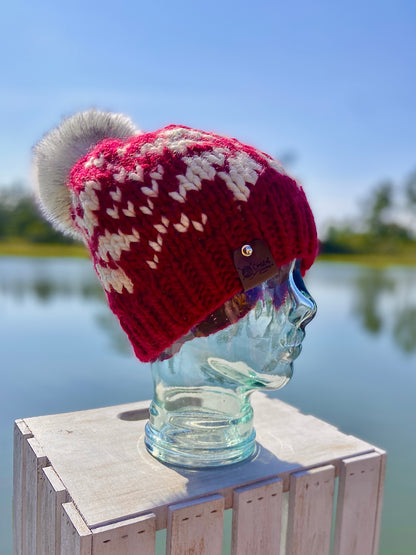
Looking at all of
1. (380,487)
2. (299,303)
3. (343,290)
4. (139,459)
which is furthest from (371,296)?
(139,459)

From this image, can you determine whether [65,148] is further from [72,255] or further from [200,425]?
[72,255]

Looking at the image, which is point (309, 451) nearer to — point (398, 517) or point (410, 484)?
point (398, 517)

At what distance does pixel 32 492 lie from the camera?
0.94 meters

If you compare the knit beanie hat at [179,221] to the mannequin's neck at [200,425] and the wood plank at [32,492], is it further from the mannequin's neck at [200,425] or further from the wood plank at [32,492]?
the wood plank at [32,492]

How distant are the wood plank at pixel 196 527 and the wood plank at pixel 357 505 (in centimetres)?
29

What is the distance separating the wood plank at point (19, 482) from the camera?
995 mm

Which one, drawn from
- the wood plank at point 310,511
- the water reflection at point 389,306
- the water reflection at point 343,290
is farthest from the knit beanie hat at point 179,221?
the water reflection at point 389,306

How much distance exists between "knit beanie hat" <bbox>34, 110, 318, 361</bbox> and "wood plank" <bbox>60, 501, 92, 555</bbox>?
0.29 metres

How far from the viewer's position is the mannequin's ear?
0.96 m

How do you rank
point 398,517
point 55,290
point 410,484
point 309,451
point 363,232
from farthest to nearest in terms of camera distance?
1. point 363,232
2. point 55,290
3. point 410,484
4. point 398,517
5. point 309,451

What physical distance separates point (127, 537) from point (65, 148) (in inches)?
28.3

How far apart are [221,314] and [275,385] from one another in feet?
0.62

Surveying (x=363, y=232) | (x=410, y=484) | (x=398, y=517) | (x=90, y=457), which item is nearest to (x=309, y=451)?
(x=90, y=457)

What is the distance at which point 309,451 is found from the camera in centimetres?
98
